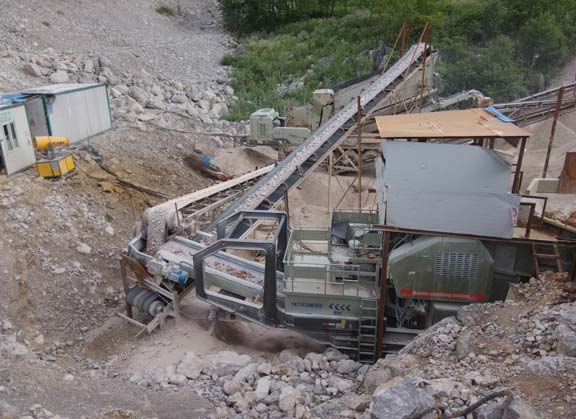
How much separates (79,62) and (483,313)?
17.9 meters

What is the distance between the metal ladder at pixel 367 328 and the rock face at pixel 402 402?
2789 mm

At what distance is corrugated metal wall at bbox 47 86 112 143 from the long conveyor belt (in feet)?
20.1

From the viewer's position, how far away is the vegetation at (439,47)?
804 inches

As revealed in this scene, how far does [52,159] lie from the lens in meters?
11.6

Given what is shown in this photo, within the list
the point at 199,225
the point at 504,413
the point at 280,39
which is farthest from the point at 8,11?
the point at 504,413

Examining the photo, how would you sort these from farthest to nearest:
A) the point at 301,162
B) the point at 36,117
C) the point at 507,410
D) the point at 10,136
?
the point at 36,117 → the point at 10,136 → the point at 301,162 → the point at 507,410

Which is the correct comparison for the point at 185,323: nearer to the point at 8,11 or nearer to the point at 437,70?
the point at 437,70

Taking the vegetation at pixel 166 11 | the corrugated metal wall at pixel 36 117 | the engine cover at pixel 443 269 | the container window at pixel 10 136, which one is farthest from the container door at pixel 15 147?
the vegetation at pixel 166 11

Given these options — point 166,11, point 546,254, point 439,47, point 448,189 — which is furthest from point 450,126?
point 166,11

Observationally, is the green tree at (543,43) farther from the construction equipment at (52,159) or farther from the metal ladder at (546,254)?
the construction equipment at (52,159)

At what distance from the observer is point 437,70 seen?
21328mm

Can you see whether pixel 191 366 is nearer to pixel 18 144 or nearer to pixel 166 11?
pixel 18 144

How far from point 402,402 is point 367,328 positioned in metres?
3.09

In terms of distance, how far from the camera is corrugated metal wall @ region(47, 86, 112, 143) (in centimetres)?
1299
